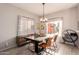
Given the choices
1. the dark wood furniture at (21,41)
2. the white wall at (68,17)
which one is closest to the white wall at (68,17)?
the white wall at (68,17)

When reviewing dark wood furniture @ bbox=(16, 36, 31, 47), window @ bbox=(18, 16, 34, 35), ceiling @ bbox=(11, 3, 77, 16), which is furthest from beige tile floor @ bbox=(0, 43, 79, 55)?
ceiling @ bbox=(11, 3, 77, 16)

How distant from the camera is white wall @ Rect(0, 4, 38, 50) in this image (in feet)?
5.46

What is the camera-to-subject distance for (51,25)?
174 cm

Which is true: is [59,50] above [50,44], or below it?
below

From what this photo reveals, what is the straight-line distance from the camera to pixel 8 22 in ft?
5.50

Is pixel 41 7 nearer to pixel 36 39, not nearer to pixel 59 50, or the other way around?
pixel 36 39

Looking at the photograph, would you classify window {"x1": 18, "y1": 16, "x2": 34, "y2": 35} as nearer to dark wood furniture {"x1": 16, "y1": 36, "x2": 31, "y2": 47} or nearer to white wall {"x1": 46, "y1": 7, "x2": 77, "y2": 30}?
dark wood furniture {"x1": 16, "y1": 36, "x2": 31, "y2": 47}

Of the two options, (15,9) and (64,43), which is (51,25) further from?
(15,9)

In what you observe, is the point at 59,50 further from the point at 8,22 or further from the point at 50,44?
the point at 8,22

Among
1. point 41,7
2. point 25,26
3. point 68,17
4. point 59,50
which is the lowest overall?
point 59,50

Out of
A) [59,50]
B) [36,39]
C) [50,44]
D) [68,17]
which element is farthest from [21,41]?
[68,17]

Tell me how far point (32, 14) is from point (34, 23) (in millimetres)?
170

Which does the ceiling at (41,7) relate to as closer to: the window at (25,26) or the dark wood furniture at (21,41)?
the window at (25,26)
